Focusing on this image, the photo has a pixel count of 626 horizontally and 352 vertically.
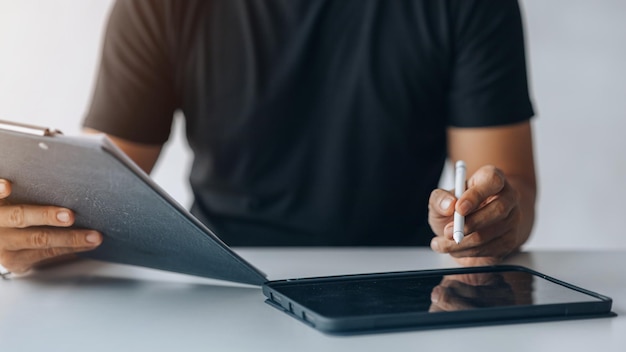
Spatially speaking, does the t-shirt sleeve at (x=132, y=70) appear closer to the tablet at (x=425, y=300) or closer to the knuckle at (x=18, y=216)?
the knuckle at (x=18, y=216)

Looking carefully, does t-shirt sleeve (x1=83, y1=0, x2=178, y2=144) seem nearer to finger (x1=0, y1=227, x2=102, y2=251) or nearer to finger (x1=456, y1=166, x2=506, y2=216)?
finger (x1=0, y1=227, x2=102, y2=251)

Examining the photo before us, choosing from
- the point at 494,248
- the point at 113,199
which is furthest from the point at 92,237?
the point at 494,248

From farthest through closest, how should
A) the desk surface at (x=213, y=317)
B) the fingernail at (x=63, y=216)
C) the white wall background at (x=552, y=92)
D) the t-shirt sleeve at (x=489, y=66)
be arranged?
the white wall background at (x=552, y=92), the t-shirt sleeve at (x=489, y=66), the fingernail at (x=63, y=216), the desk surface at (x=213, y=317)

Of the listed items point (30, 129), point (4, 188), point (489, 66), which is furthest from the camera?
point (489, 66)

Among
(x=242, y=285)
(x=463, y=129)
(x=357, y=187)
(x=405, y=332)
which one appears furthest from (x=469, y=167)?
(x=405, y=332)

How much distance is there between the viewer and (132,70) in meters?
1.35

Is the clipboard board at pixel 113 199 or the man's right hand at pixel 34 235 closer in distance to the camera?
the clipboard board at pixel 113 199

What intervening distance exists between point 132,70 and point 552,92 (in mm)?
1327

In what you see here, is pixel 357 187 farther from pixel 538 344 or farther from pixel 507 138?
pixel 538 344

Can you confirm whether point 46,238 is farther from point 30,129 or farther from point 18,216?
point 30,129

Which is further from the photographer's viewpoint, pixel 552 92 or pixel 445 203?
pixel 552 92

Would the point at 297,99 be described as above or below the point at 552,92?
below

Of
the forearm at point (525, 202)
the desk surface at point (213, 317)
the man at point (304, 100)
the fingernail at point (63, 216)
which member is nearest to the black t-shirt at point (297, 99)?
the man at point (304, 100)

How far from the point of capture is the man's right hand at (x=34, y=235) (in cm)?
83
